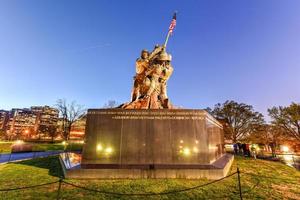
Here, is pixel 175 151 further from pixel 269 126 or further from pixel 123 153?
pixel 269 126

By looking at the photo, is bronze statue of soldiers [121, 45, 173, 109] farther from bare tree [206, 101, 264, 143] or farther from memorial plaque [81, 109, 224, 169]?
bare tree [206, 101, 264, 143]

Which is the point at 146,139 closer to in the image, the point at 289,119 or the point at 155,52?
the point at 155,52

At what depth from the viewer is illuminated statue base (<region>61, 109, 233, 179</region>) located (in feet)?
26.3

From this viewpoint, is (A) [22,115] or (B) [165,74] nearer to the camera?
(B) [165,74]

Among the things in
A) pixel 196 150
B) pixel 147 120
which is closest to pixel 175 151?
pixel 196 150

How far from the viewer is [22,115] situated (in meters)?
130

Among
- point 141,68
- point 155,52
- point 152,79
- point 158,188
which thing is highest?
point 155,52

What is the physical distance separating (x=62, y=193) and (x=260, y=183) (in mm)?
7531

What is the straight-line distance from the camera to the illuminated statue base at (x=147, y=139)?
8.03 meters

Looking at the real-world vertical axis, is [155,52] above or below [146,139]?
above

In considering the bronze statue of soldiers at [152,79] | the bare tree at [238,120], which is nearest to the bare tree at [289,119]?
the bare tree at [238,120]

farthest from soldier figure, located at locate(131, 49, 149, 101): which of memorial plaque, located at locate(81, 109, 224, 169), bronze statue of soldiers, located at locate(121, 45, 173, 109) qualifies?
memorial plaque, located at locate(81, 109, 224, 169)

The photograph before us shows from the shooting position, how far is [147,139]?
27.3 ft

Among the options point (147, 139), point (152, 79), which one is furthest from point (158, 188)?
point (152, 79)
